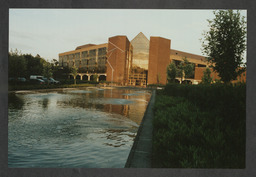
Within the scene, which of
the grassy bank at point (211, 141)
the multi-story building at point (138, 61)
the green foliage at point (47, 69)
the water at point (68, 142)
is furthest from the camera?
the multi-story building at point (138, 61)

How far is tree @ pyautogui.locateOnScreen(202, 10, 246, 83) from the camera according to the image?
31.3 feet

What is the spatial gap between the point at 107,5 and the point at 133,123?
16.0 feet

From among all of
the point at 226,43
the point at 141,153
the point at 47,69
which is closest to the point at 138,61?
the point at 47,69

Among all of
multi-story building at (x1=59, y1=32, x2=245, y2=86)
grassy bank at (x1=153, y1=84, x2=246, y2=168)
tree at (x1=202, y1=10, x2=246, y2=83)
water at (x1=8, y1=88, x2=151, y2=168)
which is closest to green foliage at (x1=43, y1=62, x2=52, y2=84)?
multi-story building at (x1=59, y1=32, x2=245, y2=86)

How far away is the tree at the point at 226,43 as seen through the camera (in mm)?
9547

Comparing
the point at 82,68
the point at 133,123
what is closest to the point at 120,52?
the point at 82,68

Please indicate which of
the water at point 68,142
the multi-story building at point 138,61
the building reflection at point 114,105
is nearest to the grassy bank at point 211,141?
the water at point 68,142

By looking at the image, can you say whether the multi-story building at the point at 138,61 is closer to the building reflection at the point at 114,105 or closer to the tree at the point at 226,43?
the building reflection at the point at 114,105

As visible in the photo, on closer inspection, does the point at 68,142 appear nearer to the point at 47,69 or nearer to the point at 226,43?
the point at 226,43

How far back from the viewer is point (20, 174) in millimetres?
4055

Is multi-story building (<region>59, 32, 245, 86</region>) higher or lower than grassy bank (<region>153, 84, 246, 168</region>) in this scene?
higher

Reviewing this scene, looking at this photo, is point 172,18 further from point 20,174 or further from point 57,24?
point 20,174

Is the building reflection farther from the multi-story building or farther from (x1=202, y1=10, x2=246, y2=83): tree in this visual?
the multi-story building

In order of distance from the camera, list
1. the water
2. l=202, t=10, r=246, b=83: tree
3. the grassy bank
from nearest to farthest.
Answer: the grassy bank
the water
l=202, t=10, r=246, b=83: tree
